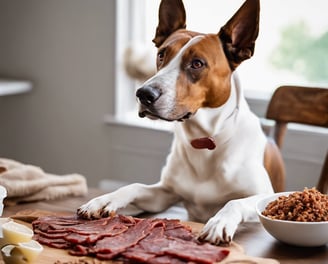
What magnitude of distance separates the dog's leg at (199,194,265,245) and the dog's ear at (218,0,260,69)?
391 millimetres

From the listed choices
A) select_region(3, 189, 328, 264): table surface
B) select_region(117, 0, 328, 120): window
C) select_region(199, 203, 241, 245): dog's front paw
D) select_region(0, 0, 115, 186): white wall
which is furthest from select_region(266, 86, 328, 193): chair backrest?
select_region(0, 0, 115, 186): white wall

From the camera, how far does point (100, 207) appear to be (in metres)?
1.85

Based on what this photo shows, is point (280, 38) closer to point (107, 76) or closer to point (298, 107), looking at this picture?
point (298, 107)

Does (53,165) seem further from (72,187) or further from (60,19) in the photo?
(72,187)

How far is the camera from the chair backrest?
2418mm

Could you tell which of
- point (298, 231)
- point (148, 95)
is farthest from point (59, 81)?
→ point (298, 231)

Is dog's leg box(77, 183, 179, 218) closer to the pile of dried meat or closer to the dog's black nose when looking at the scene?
the pile of dried meat

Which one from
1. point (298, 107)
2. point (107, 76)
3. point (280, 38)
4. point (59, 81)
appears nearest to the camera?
point (298, 107)

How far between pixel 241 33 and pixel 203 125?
27 centimetres

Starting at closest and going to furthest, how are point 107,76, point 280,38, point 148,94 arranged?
point 148,94 < point 280,38 < point 107,76

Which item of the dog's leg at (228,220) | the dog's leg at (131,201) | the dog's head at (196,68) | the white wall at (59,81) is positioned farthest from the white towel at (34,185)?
the white wall at (59,81)

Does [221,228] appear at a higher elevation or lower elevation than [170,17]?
lower

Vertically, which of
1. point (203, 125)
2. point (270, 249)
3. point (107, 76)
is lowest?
point (270, 249)

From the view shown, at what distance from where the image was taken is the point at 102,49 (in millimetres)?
3434
